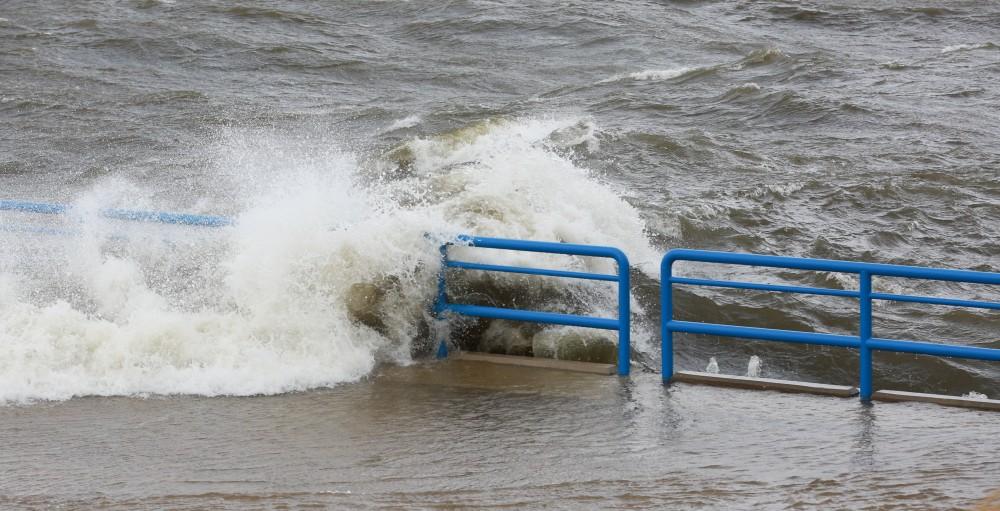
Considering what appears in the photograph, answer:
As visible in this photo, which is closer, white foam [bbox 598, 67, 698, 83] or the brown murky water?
the brown murky water

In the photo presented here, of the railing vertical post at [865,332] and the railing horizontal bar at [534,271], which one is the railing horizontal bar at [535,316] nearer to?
the railing horizontal bar at [534,271]

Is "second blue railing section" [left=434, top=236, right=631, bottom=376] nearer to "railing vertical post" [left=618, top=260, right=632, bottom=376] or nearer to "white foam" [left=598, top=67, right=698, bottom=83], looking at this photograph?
"railing vertical post" [left=618, top=260, right=632, bottom=376]

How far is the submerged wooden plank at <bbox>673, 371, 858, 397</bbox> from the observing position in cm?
774

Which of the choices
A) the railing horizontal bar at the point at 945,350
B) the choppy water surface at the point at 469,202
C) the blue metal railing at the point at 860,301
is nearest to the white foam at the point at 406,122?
the choppy water surface at the point at 469,202

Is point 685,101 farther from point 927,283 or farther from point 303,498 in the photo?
point 303,498

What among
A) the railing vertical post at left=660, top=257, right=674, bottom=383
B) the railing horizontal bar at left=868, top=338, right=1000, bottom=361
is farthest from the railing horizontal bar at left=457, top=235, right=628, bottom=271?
the railing horizontal bar at left=868, top=338, right=1000, bottom=361

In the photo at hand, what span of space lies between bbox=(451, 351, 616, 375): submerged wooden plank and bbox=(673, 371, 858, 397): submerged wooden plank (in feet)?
1.79

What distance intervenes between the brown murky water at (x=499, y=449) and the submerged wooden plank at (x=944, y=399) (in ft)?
0.38

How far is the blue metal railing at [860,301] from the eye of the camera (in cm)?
700

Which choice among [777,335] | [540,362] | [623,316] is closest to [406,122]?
[540,362]

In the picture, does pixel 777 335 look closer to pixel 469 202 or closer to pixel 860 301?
pixel 860 301

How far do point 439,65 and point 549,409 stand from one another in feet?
60.1

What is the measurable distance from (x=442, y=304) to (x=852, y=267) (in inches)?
117

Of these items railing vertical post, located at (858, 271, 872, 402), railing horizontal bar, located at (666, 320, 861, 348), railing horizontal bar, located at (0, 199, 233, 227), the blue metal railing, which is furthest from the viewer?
railing horizontal bar, located at (0, 199, 233, 227)
